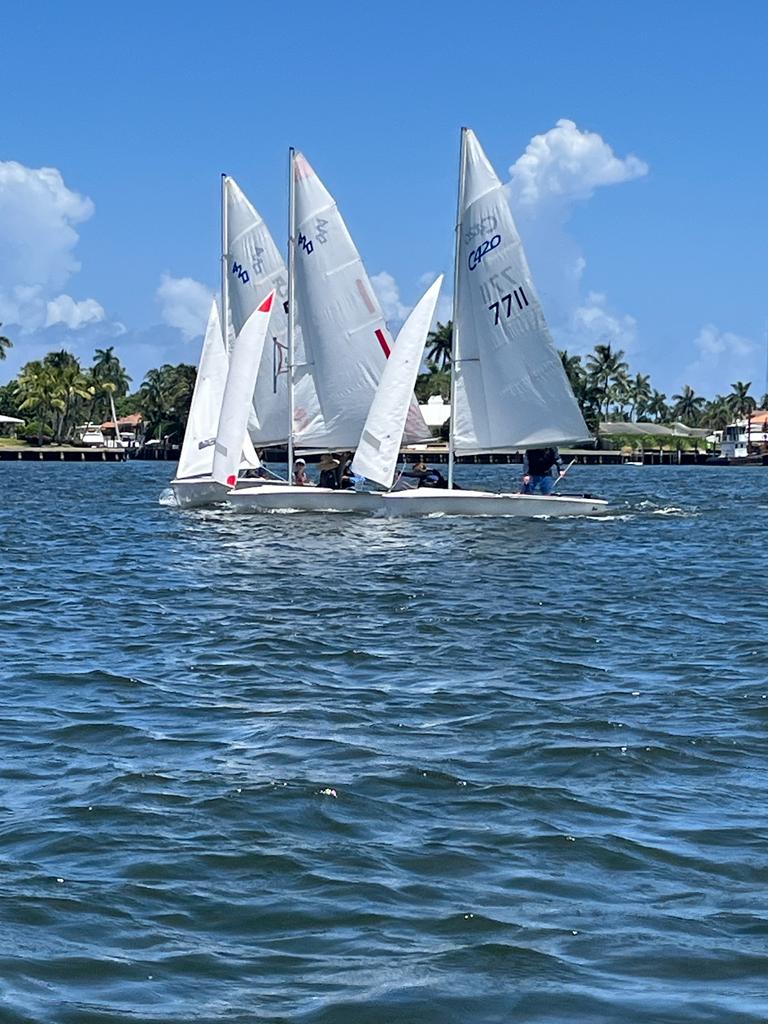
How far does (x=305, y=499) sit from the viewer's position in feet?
128

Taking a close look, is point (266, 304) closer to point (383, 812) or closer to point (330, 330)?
point (330, 330)

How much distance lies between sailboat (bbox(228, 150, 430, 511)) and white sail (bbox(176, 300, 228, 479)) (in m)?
2.27

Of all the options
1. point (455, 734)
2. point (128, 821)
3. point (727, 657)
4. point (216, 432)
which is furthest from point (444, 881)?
point (216, 432)

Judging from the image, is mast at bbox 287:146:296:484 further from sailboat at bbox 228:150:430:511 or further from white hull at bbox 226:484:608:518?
white hull at bbox 226:484:608:518

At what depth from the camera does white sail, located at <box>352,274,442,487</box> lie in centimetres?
3953

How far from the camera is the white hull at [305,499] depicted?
38594 mm

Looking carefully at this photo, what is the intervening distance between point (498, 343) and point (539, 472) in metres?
3.79

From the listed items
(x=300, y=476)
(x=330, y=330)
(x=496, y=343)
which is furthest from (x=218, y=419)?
(x=496, y=343)

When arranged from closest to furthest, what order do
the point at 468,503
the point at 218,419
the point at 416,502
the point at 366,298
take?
the point at 468,503 < the point at 416,502 < the point at 218,419 < the point at 366,298

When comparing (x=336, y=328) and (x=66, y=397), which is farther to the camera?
(x=66, y=397)

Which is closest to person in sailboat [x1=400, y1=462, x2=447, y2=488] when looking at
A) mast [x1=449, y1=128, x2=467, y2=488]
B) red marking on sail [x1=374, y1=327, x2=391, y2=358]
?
mast [x1=449, y1=128, x2=467, y2=488]

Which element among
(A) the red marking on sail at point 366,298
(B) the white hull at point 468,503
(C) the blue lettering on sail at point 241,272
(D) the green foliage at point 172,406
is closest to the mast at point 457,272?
(B) the white hull at point 468,503

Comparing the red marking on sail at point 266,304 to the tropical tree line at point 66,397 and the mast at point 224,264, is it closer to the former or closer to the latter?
the mast at point 224,264

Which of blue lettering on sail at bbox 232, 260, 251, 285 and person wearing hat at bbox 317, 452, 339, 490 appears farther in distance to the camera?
blue lettering on sail at bbox 232, 260, 251, 285
